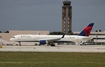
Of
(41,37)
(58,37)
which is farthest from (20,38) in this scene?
(58,37)

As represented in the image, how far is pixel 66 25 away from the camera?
631 feet

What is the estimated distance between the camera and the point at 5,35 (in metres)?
126

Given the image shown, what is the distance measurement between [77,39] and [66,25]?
11768 centimetres

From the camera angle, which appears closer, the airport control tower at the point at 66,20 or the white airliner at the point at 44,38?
the white airliner at the point at 44,38

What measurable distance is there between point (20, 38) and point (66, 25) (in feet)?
398

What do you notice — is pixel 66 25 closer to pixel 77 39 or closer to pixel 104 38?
pixel 104 38

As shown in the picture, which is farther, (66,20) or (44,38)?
(66,20)

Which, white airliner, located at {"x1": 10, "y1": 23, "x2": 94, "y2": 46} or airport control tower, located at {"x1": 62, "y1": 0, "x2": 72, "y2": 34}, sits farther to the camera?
airport control tower, located at {"x1": 62, "y1": 0, "x2": 72, "y2": 34}
